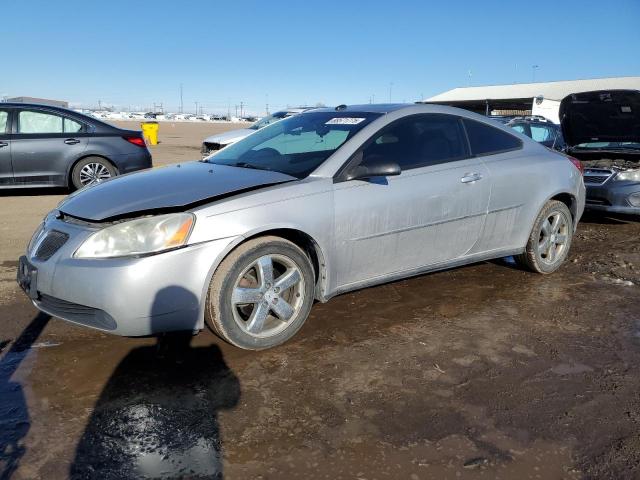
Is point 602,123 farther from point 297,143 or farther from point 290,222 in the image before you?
point 290,222

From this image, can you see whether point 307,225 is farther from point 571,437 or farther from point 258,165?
point 571,437

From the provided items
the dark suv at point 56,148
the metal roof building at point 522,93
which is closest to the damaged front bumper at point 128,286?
the dark suv at point 56,148

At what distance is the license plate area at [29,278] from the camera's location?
10.7 ft

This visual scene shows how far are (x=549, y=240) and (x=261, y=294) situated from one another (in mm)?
3046

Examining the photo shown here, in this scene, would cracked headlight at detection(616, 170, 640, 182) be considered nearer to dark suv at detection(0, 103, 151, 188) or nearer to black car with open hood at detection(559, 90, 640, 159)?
black car with open hood at detection(559, 90, 640, 159)

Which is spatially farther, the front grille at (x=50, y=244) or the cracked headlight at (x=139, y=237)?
the front grille at (x=50, y=244)

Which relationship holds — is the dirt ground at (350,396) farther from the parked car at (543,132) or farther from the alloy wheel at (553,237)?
the parked car at (543,132)

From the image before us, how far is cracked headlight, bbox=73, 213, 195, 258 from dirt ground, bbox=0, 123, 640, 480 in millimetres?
690

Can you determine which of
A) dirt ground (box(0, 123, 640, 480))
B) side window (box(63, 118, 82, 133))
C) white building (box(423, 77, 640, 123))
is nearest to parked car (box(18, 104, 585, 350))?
dirt ground (box(0, 123, 640, 480))

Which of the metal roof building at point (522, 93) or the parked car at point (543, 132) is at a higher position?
the metal roof building at point (522, 93)

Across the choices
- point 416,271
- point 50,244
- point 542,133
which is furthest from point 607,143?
point 50,244

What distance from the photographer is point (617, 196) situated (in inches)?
283

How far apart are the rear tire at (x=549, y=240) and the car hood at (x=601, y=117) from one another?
316cm

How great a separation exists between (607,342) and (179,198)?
2.92 metres
